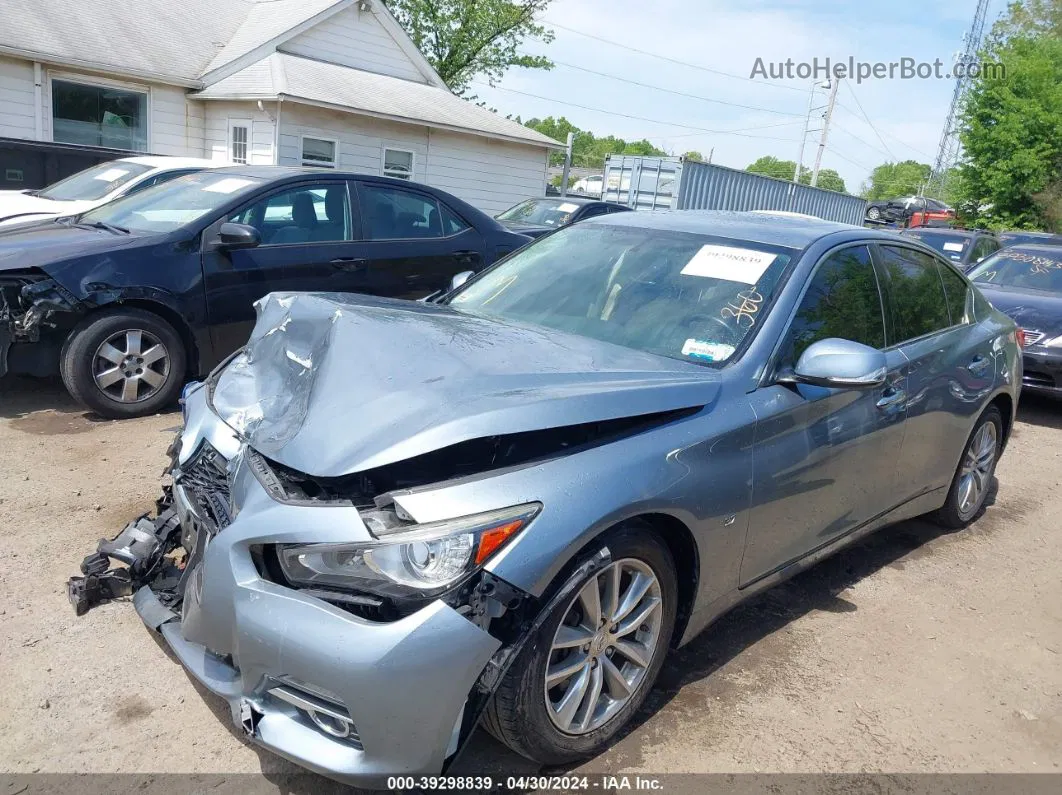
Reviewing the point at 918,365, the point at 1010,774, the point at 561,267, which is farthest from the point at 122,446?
the point at 1010,774

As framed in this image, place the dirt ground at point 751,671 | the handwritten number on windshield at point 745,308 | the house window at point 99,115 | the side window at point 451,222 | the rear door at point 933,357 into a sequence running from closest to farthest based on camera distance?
the dirt ground at point 751,671
the handwritten number on windshield at point 745,308
the rear door at point 933,357
the side window at point 451,222
the house window at point 99,115

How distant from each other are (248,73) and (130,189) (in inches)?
370

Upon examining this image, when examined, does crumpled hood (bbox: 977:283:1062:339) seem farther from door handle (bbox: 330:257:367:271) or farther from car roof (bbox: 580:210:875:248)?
door handle (bbox: 330:257:367:271)

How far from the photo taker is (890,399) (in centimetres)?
382

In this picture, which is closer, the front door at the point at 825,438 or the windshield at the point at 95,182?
the front door at the point at 825,438

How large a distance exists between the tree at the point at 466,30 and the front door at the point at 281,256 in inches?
970

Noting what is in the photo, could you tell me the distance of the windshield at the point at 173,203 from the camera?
615 centimetres

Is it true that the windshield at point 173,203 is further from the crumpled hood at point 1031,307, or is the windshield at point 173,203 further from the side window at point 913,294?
the crumpled hood at point 1031,307

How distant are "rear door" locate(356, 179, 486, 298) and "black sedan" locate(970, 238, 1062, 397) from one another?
5.26 metres

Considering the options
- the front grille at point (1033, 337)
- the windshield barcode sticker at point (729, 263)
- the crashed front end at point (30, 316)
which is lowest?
the crashed front end at point (30, 316)

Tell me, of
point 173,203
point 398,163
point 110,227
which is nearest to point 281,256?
point 173,203

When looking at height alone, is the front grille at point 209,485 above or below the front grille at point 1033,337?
below

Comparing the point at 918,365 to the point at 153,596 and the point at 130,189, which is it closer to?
the point at 153,596

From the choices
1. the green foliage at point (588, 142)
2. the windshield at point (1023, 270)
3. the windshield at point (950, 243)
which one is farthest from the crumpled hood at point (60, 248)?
the green foliage at point (588, 142)
